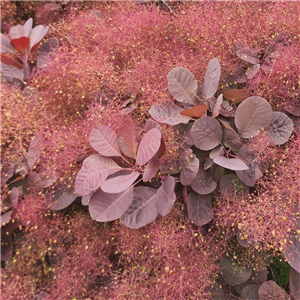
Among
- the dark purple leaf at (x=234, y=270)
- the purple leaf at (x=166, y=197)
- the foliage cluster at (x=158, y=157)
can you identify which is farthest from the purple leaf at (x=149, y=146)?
the dark purple leaf at (x=234, y=270)

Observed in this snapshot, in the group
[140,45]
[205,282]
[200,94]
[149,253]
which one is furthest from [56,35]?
[205,282]

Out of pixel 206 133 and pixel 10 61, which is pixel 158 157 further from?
pixel 10 61

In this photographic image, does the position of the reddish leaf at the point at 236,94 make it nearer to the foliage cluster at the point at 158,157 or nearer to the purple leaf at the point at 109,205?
the foliage cluster at the point at 158,157

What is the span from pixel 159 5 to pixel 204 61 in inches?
17.1

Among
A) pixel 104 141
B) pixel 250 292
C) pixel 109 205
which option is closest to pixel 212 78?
pixel 104 141

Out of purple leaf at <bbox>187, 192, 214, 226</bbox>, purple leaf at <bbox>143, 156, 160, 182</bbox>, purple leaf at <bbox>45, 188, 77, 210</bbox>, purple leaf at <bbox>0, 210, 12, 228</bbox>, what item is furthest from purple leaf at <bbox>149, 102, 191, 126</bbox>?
purple leaf at <bbox>0, 210, 12, 228</bbox>

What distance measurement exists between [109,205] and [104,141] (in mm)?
195

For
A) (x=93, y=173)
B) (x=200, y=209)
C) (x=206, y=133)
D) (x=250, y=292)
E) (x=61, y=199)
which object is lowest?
(x=250, y=292)

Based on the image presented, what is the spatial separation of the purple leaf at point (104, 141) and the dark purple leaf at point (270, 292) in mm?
638

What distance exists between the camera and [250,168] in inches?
32.4

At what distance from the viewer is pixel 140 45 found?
107cm

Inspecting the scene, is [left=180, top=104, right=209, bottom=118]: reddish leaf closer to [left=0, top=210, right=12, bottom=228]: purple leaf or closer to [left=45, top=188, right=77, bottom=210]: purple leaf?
[left=45, top=188, right=77, bottom=210]: purple leaf

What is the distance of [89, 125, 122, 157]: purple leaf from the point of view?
0.88 m

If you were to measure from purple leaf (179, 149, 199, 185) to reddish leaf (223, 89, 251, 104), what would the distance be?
0.21 metres
